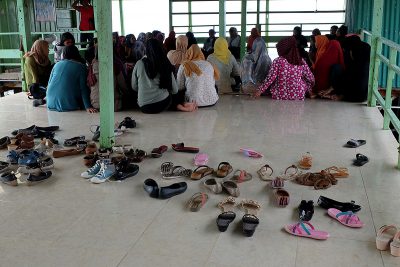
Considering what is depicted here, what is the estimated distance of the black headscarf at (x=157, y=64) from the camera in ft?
18.7

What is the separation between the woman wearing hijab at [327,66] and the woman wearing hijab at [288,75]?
0.64 ft

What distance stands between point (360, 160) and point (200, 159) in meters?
1.40

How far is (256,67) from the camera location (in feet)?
23.7

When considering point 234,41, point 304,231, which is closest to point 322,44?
point 234,41

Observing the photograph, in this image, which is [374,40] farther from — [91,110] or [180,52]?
[91,110]

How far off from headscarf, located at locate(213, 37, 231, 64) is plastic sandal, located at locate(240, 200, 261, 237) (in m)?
4.35

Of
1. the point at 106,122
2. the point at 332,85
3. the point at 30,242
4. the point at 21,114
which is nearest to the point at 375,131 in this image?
the point at 332,85

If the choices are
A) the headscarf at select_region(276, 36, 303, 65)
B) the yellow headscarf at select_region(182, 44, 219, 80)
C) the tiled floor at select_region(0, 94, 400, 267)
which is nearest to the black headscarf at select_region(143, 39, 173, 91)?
the yellow headscarf at select_region(182, 44, 219, 80)

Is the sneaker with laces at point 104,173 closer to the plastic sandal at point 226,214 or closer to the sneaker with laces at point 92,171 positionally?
the sneaker with laces at point 92,171

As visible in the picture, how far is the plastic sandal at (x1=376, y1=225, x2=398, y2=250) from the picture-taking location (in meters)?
2.46

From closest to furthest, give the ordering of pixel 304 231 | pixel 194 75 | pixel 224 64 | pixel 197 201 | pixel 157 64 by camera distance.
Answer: pixel 304 231 → pixel 197 201 → pixel 157 64 → pixel 194 75 → pixel 224 64

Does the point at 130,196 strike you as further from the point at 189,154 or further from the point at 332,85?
the point at 332,85

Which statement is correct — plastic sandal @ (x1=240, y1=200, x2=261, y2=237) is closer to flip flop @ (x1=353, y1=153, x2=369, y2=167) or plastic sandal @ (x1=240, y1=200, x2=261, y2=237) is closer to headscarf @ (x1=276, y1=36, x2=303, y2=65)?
flip flop @ (x1=353, y1=153, x2=369, y2=167)

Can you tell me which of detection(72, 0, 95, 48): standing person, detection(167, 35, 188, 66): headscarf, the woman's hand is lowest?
the woman's hand
